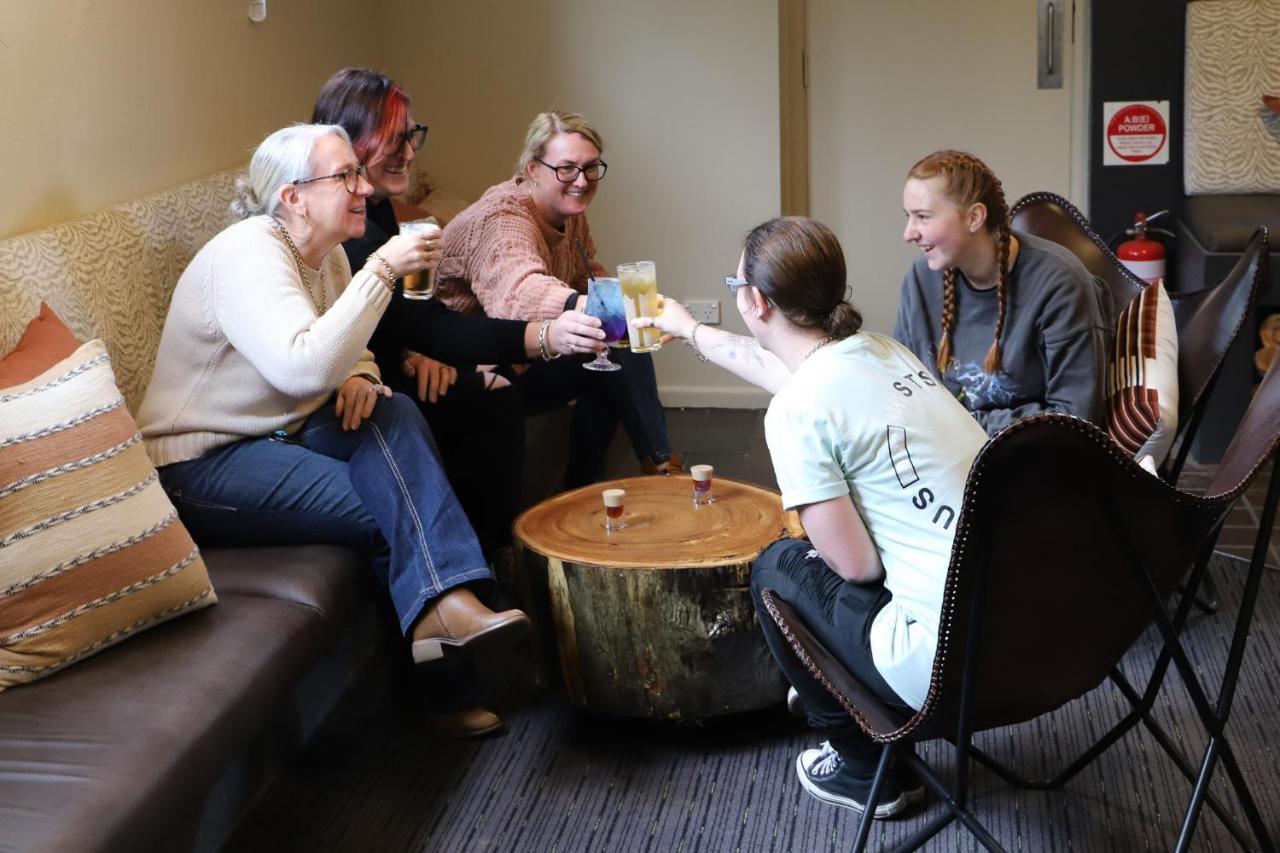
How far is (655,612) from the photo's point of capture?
2422 mm

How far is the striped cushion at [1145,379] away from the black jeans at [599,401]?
3.66 ft

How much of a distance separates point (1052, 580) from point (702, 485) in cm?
112

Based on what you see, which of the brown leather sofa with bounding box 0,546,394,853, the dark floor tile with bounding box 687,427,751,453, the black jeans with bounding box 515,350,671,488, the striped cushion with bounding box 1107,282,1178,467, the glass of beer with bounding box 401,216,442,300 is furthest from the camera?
the dark floor tile with bounding box 687,427,751,453

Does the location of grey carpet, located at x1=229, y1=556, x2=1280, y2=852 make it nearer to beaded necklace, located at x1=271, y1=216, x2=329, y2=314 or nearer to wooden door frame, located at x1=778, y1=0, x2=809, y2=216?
beaded necklace, located at x1=271, y1=216, x2=329, y2=314

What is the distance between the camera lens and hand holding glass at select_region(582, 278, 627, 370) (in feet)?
8.85

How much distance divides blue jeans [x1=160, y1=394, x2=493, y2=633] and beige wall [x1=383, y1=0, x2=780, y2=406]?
2162 mm

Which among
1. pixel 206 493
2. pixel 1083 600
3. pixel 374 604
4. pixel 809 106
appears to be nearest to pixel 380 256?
pixel 206 493

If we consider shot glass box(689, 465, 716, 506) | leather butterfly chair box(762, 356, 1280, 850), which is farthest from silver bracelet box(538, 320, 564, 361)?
leather butterfly chair box(762, 356, 1280, 850)

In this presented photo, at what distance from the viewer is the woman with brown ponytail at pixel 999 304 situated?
264 cm

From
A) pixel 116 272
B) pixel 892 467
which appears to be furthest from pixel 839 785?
pixel 116 272

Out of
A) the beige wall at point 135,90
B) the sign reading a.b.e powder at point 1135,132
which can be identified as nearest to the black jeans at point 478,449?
the beige wall at point 135,90

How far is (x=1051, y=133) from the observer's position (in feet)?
15.6

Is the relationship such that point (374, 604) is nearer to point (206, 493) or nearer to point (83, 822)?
point (206, 493)

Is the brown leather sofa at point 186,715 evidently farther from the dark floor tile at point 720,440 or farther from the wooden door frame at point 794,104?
the wooden door frame at point 794,104
